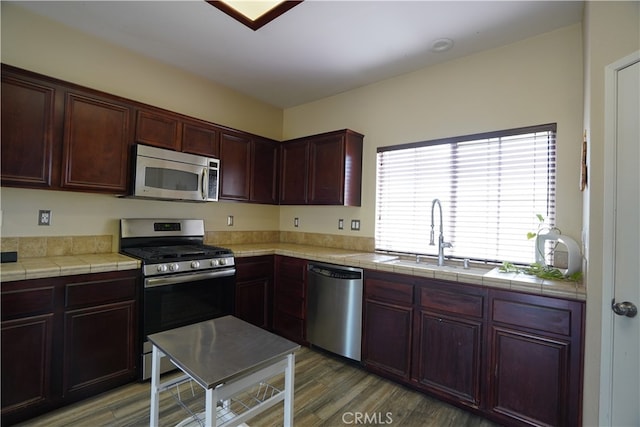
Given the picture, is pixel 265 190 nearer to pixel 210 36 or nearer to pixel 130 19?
pixel 210 36

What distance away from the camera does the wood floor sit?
6.12 feet

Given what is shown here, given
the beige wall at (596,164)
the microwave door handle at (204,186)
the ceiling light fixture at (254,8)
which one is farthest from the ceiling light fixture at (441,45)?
the microwave door handle at (204,186)

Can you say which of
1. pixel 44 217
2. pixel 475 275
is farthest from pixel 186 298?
pixel 475 275

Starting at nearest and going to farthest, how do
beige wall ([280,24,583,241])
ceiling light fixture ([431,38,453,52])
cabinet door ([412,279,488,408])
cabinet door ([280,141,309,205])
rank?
cabinet door ([412,279,488,408]) → beige wall ([280,24,583,241]) → ceiling light fixture ([431,38,453,52]) → cabinet door ([280,141,309,205])

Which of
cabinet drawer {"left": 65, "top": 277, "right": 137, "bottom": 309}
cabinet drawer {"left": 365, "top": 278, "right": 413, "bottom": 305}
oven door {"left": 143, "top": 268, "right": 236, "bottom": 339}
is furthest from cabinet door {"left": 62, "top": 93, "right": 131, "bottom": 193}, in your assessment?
cabinet drawer {"left": 365, "top": 278, "right": 413, "bottom": 305}

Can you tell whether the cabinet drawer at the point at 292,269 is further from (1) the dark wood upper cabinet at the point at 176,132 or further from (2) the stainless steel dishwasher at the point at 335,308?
(1) the dark wood upper cabinet at the point at 176,132

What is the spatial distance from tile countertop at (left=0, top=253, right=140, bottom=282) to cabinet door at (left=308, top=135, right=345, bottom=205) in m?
1.83

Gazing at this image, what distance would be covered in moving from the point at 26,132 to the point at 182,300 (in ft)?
5.25

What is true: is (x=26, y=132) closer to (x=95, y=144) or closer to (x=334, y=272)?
(x=95, y=144)

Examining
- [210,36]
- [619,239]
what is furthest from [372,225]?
[210,36]

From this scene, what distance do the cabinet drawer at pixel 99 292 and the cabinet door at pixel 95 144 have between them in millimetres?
751

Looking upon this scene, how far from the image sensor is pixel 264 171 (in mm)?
3539

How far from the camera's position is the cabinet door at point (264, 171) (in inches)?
135

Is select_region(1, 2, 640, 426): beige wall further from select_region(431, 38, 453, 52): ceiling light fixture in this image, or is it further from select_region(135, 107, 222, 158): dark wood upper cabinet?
select_region(135, 107, 222, 158): dark wood upper cabinet
